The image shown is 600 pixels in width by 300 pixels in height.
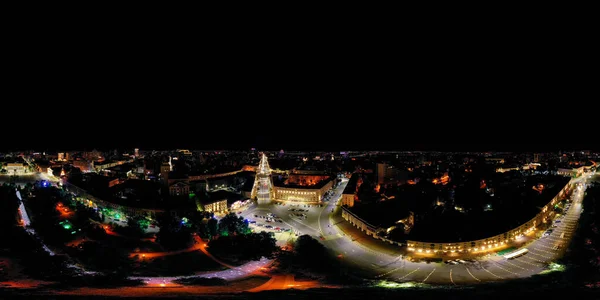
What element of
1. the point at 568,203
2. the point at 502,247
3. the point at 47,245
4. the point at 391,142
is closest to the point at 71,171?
the point at 47,245

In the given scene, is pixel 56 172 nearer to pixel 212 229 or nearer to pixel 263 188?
pixel 263 188

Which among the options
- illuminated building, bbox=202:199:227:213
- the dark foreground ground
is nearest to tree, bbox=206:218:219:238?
illuminated building, bbox=202:199:227:213

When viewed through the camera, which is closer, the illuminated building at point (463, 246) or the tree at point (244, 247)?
the tree at point (244, 247)

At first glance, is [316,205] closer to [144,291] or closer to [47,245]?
[47,245]

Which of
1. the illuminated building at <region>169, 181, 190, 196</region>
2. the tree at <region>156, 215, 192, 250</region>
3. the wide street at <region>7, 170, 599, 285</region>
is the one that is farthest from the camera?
the illuminated building at <region>169, 181, 190, 196</region>

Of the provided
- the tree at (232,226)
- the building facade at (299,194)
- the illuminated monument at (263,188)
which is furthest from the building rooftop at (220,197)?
the tree at (232,226)

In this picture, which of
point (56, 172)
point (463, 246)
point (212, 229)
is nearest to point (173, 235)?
point (212, 229)

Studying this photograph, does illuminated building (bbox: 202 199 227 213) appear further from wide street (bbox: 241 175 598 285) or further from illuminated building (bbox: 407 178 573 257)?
illuminated building (bbox: 407 178 573 257)

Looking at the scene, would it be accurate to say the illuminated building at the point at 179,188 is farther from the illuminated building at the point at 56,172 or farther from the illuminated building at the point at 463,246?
the illuminated building at the point at 463,246

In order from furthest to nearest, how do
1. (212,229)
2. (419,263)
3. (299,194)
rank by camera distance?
(299,194) → (212,229) → (419,263)

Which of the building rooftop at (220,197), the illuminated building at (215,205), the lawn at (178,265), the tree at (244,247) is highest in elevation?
the building rooftop at (220,197)
